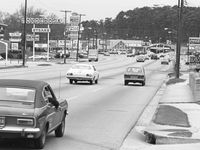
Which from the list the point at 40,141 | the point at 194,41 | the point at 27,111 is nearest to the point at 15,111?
the point at 27,111

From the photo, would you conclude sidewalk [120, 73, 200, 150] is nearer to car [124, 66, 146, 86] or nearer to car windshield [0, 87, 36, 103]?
car windshield [0, 87, 36, 103]

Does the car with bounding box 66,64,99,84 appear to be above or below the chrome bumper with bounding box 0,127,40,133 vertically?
below

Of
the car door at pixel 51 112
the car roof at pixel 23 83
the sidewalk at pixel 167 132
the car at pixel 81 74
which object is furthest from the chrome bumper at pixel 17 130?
the car at pixel 81 74

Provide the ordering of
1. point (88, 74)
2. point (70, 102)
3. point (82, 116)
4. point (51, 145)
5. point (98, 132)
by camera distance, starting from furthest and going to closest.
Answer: point (88, 74) → point (70, 102) → point (82, 116) → point (98, 132) → point (51, 145)

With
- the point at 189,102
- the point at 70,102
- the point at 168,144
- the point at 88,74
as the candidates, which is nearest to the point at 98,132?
the point at 168,144

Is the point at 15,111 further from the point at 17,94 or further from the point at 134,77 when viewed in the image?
the point at 134,77

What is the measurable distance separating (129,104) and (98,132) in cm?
984

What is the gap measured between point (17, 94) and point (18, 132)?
3.59ft

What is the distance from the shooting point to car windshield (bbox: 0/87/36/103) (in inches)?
424

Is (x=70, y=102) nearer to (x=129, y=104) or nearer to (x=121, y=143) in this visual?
(x=129, y=104)

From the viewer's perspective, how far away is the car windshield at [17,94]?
35.3 ft

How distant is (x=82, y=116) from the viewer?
58.9ft

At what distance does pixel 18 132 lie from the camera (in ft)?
33.0

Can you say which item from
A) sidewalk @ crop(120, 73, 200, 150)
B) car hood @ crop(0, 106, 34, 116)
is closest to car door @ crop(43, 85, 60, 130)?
car hood @ crop(0, 106, 34, 116)
